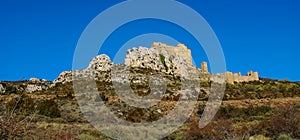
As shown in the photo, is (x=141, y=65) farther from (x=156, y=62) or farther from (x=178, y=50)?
(x=178, y=50)

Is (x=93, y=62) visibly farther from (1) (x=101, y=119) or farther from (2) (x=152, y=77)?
(1) (x=101, y=119)

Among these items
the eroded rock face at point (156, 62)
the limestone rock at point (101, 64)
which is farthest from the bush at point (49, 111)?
the eroded rock face at point (156, 62)

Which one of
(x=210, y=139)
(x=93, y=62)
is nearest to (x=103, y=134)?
(x=210, y=139)

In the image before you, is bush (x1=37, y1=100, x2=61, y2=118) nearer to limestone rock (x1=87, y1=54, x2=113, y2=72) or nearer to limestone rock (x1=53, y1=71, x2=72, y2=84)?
limestone rock (x1=53, y1=71, x2=72, y2=84)

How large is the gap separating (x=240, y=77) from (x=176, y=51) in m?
15.2

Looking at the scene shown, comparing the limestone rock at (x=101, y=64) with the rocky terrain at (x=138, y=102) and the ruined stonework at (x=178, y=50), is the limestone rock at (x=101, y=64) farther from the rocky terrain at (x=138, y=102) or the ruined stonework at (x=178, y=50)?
the ruined stonework at (x=178, y=50)

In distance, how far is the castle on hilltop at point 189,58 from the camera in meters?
74.6

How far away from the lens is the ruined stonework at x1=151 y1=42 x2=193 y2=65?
7694cm

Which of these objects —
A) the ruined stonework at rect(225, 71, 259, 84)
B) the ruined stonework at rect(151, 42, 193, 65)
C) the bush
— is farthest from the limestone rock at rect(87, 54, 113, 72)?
the bush

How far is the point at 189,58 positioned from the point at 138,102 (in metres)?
52.7

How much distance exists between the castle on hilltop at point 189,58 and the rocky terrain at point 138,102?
13.2 ft

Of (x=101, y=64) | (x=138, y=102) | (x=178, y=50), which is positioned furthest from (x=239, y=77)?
(x=138, y=102)

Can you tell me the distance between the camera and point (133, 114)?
2603cm

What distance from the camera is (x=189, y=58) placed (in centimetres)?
8550
